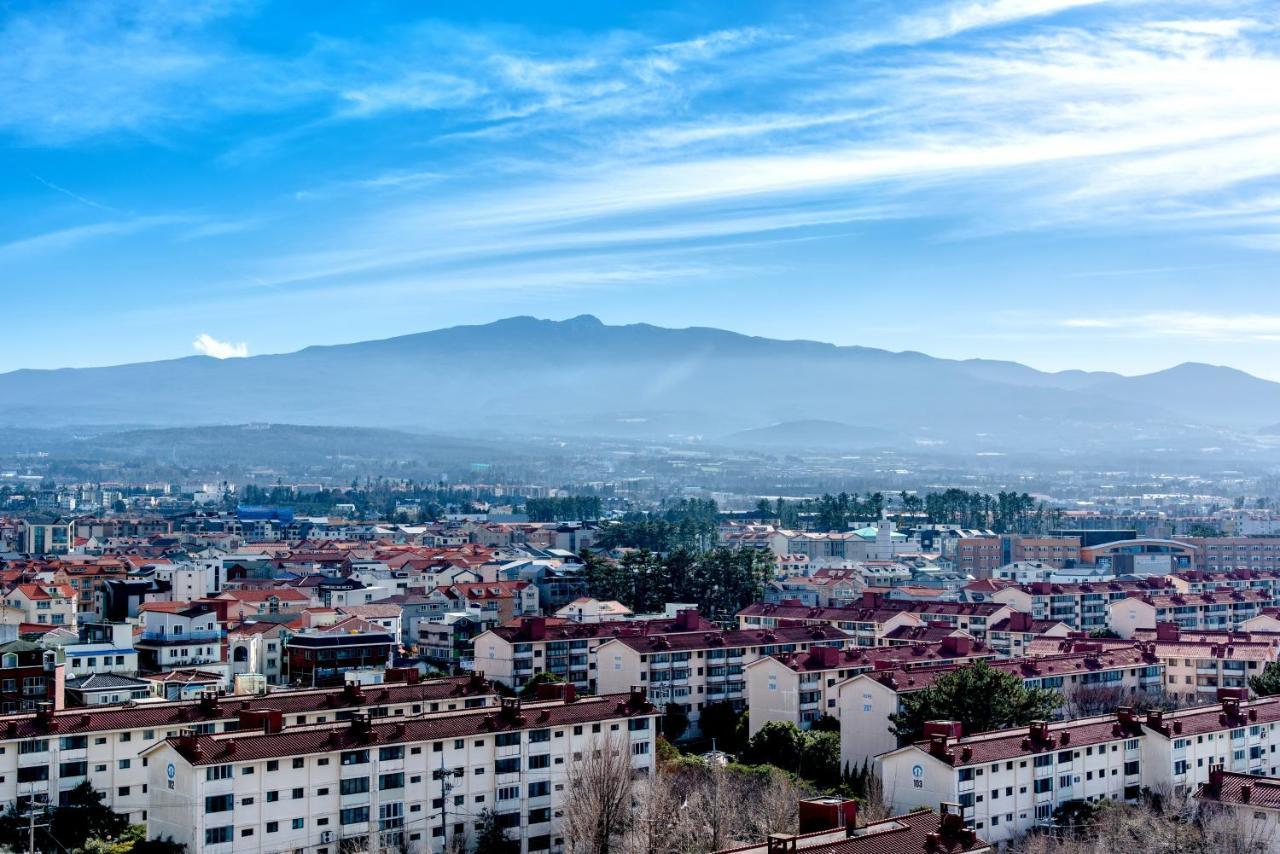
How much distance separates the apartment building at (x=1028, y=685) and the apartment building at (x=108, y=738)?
9460mm

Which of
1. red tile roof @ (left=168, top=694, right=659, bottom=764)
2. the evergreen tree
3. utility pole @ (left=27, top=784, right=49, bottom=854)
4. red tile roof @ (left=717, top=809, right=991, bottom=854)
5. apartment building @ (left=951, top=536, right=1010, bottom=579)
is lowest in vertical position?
apartment building @ (left=951, top=536, right=1010, bottom=579)

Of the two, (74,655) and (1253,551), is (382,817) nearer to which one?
(74,655)

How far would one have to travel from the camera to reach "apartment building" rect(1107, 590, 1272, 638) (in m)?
52.9

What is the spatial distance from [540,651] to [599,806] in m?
17.4

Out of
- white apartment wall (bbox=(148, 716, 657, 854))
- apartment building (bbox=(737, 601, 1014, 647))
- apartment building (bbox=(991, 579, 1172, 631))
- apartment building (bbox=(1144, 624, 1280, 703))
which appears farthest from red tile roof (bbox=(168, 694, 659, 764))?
apartment building (bbox=(991, 579, 1172, 631))

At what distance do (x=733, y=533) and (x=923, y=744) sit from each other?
68856 mm

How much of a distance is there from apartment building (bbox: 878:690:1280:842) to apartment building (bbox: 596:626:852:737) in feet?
39.2

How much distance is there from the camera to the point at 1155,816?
85.3ft

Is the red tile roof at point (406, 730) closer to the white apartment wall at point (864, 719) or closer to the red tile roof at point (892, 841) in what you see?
the white apartment wall at point (864, 719)

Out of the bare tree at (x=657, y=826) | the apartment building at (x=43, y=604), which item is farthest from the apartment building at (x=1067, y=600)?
the bare tree at (x=657, y=826)

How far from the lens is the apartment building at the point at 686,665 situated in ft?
130

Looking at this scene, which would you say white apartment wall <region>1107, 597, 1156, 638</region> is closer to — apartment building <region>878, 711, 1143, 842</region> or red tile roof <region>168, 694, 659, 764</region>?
apartment building <region>878, 711, 1143, 842</region>

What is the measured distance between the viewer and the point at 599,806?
2505cm

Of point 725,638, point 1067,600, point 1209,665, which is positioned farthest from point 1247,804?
point 1067,600
